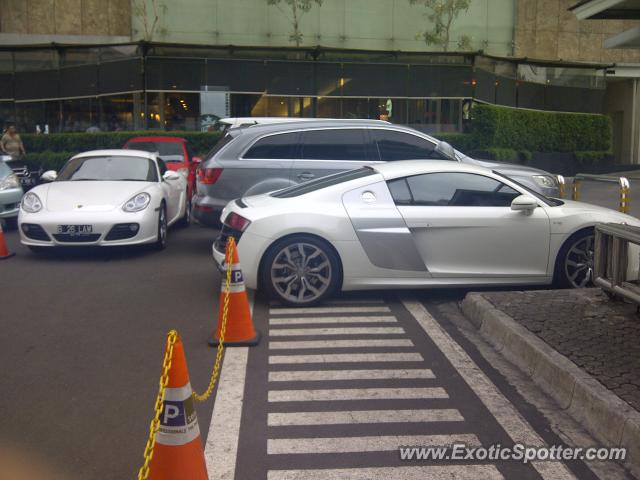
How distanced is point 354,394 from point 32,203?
6899 millimetres

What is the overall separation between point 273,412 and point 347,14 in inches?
1324

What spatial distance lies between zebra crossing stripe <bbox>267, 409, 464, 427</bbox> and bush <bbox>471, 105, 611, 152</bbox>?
20.7 m

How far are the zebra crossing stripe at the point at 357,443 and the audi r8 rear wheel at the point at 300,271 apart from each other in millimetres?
3181

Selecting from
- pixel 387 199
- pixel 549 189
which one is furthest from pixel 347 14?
pixel 387 199

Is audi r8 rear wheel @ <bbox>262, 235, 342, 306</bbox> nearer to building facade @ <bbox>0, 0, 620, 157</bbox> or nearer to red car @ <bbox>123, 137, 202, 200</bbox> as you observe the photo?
red car @ <bbox>123, 137, 202, 200</bbox>

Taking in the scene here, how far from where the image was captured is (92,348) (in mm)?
6297

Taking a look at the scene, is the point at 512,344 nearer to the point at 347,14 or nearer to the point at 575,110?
the point at 575,110

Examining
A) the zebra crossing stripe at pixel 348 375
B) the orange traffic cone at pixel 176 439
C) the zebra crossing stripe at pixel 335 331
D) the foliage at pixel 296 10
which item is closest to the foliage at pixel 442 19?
the foliage at pixel 296 10

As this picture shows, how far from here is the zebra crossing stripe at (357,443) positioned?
430 cm

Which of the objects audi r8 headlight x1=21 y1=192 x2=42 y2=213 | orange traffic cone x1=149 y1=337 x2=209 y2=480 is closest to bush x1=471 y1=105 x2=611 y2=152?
audi r8 headlight x1=21 y1=192 x2=42 y2=213

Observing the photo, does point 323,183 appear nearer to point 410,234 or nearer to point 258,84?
point 410,234

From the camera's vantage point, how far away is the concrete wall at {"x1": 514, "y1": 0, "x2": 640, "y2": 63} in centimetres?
3766

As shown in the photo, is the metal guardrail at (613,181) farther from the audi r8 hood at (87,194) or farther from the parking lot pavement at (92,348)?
the audi r8 hood at (87,194)

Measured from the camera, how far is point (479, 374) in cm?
562
